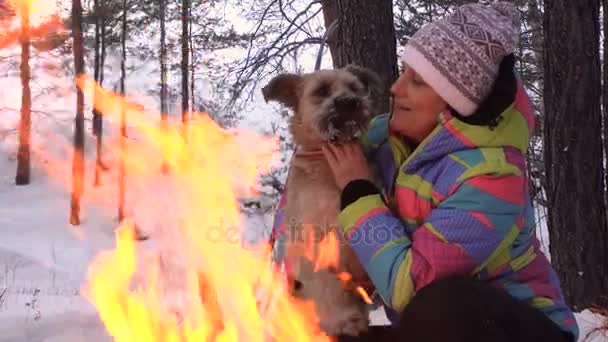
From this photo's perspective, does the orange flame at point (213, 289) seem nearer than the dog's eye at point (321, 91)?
Yes

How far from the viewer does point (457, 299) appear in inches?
84.6

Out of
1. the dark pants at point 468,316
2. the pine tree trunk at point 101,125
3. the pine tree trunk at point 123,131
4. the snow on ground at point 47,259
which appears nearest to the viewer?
the dark pants at point 468,316

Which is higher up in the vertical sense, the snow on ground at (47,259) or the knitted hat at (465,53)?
the knitted hat at (465,53)

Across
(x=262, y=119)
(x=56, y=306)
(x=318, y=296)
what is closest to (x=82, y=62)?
(x=262, y=119)

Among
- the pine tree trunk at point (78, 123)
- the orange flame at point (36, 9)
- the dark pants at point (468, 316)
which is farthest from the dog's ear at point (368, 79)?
the orange flame at point (36, 9)

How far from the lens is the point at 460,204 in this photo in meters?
2.28

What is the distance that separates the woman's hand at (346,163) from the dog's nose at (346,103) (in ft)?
0.92

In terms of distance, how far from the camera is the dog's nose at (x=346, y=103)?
3.11 metres

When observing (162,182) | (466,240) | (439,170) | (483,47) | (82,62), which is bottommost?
(162,182)

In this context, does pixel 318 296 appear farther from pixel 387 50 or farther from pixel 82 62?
pixel 82 62

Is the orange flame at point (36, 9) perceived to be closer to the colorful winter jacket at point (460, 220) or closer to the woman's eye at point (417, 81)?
the woman's eye at point (417, 81)

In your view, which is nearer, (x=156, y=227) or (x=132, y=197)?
(x=156, y=227)

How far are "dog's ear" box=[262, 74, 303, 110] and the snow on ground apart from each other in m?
1.50

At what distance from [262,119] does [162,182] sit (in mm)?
6838
